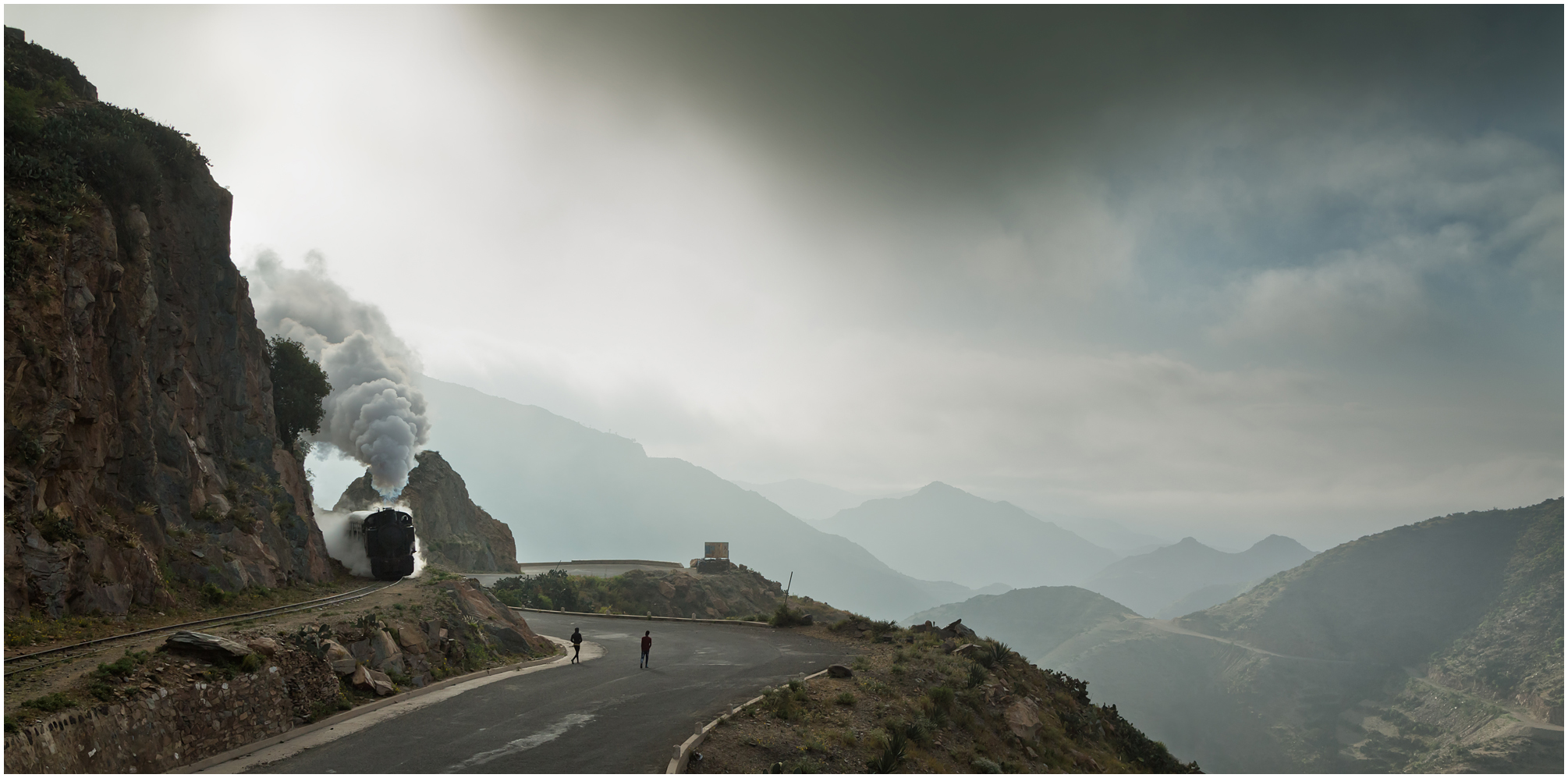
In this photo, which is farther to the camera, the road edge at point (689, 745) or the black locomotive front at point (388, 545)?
the black locomotive front at point (388, 545)

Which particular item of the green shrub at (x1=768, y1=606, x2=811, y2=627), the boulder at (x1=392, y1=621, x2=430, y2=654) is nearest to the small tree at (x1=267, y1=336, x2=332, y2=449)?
the boulder at (x1=392, y1=621, x2=430, y2=654)

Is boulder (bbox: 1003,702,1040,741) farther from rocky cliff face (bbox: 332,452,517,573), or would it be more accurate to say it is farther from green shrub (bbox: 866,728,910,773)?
rocky cliff face (bbox: 332,452,517,573)

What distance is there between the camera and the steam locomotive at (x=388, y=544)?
3334cm

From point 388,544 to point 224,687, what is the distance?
2167cm

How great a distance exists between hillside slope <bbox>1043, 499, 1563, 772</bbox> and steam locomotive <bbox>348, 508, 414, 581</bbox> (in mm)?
127444

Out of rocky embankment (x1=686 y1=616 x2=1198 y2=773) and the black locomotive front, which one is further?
the black locomotive front

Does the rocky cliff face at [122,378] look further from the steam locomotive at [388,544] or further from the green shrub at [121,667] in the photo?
the green shrub at [121,667]

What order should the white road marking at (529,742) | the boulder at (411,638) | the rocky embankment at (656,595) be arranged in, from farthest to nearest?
the rocky embankment at (656,595), the boulder at (411,638), the white road marking at (529,742)

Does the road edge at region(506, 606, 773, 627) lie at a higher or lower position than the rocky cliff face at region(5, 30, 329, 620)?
lower

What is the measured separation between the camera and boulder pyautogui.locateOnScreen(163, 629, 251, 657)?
14.0m

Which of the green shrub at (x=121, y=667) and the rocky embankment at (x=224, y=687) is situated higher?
the green shrub at (x=121, y=667)

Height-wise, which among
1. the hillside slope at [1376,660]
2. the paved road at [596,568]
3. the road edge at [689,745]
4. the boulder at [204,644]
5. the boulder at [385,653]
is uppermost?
the boulder at [204,644]

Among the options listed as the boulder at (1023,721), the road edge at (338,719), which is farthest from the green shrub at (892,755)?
the road edge at (338,719)

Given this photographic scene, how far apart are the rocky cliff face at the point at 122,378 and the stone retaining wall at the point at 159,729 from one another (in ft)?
17.6
